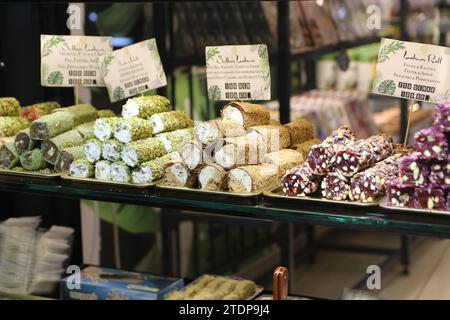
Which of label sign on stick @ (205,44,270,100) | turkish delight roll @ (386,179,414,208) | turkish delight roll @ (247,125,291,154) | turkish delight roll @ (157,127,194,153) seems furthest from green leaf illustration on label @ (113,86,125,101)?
turkish delight roll @ (386,179,414,208)

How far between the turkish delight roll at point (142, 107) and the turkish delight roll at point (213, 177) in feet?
1.15

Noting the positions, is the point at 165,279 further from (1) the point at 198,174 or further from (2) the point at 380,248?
(2) the point at 380,248

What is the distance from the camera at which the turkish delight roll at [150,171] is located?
2102 mm

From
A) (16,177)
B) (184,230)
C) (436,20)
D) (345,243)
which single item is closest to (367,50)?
(436,20)

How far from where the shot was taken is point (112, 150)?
2145 millimetres

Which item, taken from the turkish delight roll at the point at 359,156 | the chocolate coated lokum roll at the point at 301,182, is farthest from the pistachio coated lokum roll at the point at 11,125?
the turkish delight roll at the point at 359,156

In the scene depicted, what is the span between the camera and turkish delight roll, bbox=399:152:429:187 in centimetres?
175

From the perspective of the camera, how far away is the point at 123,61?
7.67 feet

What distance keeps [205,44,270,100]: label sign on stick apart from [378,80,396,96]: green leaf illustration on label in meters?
0.33

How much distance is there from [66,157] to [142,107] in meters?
0.27

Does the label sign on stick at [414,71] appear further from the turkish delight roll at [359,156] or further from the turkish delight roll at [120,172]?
the turkish delight roll at [120,172]

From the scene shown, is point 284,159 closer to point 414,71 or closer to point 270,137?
point 270,137

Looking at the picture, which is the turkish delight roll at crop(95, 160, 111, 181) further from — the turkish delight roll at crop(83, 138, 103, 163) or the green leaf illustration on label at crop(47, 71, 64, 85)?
the green leaf illustration on label at crop(47, 71, 64, 85)

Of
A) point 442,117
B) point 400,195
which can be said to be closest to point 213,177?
point 400,195
